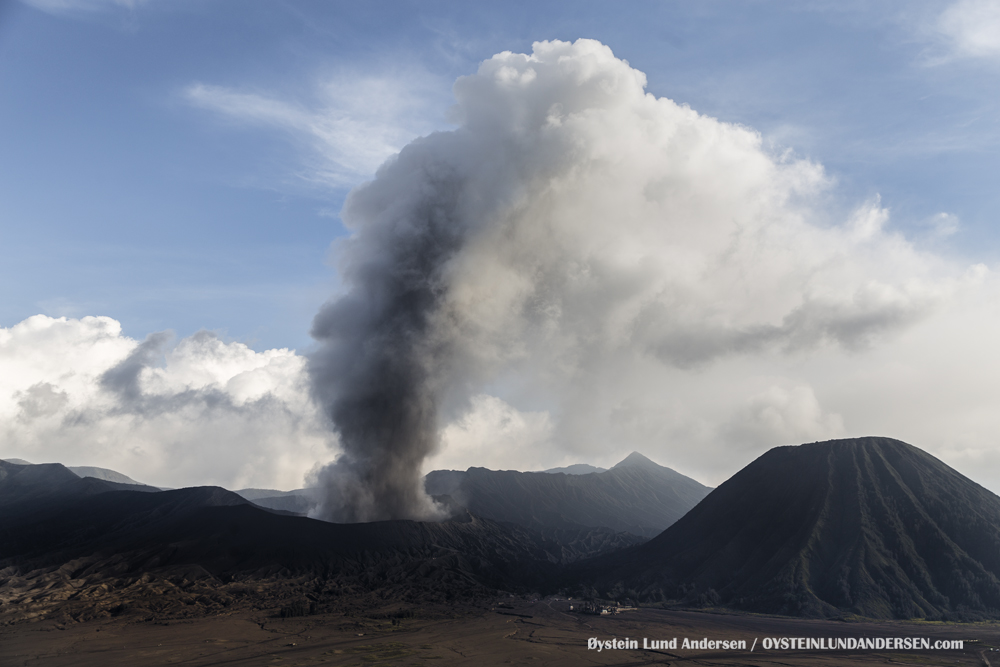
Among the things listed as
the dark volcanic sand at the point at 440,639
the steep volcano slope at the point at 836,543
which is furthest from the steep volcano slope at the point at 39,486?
the steep volcano slope at the point at 836,543

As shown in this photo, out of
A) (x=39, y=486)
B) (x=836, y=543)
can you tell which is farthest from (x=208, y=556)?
(x=836, y=543)

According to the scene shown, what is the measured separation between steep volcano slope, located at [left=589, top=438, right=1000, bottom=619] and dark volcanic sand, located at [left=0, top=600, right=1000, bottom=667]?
10508 mm

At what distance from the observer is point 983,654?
58.8 m

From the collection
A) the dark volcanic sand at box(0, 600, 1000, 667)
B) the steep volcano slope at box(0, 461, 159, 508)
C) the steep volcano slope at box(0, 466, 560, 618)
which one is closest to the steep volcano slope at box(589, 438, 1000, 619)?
the dark volcanic sand at box(0, 600, 1000, 667)

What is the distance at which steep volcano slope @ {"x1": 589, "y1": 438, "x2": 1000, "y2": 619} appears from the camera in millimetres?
89500

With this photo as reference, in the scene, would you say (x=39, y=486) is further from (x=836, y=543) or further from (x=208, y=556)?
(x=836, y=543)

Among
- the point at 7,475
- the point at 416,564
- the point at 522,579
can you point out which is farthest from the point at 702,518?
the point at 7,475

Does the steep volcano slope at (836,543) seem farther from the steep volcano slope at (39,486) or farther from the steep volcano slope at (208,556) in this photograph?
the steep volcano slope at (39,486)

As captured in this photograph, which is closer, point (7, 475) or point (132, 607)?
point (132, 607)

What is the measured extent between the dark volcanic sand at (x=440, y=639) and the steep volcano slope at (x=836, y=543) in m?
10.5

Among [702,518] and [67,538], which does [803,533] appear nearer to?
[702,518]

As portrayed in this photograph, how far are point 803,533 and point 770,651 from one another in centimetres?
5435

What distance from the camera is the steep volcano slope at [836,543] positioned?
3524 inches

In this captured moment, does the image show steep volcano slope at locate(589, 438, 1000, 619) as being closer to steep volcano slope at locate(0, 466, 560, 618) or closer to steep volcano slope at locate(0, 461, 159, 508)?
steep volcano slope at locate(0, 466, 560, 618)
